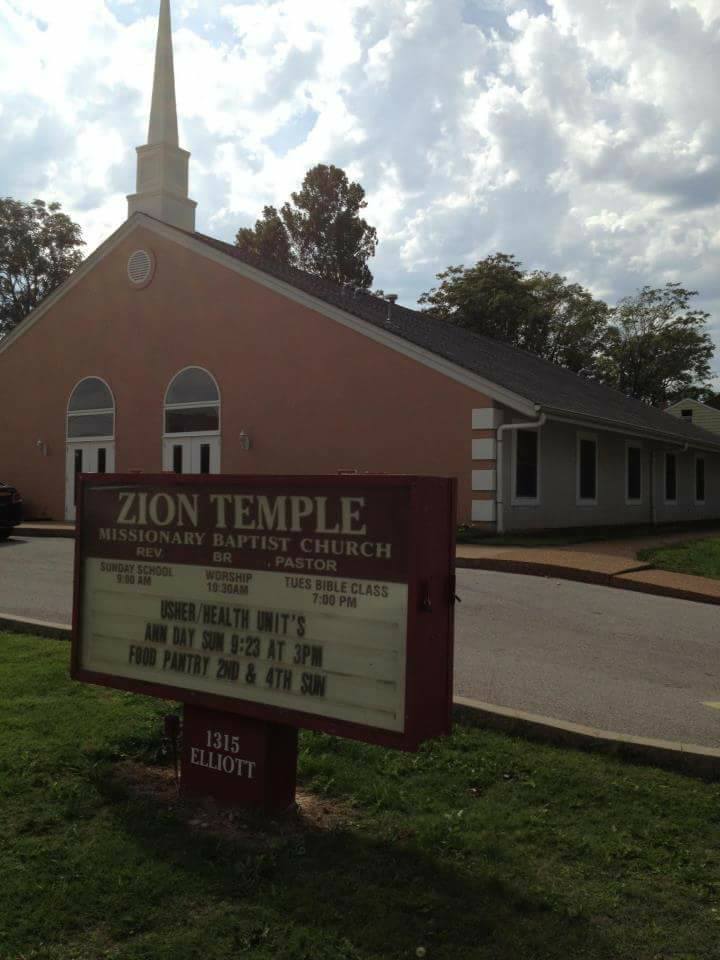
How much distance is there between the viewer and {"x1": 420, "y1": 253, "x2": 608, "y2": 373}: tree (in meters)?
42.9

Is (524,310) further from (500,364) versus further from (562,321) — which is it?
(500,364)

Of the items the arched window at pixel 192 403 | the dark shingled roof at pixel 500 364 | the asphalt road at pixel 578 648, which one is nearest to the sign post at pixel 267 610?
the asphalt road at pixel 578 648

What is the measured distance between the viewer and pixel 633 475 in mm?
23906

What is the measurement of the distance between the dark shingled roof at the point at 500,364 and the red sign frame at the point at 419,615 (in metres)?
13.4

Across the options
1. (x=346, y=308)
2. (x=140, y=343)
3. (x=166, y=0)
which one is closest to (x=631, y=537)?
(x=346, y=308)

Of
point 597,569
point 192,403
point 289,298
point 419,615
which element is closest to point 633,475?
point 289,298

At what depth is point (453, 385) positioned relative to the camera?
17.6m

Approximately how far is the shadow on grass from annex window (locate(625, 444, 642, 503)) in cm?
2077

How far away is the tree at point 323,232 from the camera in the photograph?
48.5 meters

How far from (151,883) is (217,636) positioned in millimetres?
1141

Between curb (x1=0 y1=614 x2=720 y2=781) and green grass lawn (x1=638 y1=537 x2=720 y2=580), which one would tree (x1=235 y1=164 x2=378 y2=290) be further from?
curb (x1=0 y1=614 x2=720 y2=781)

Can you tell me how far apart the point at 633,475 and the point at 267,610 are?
842 inches

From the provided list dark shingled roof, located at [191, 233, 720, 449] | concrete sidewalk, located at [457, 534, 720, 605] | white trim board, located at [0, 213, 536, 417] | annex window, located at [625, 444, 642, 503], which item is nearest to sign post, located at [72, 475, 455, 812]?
concrete sidewalk, located at [457, 534, 720, 605]

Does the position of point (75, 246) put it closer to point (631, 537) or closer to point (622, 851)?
point (631, 537)
